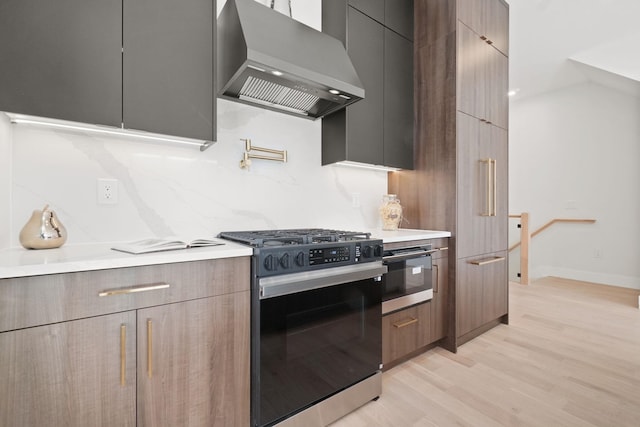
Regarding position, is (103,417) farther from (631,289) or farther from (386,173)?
(631,289)

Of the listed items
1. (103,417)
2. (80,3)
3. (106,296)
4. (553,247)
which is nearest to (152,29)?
(80,3)

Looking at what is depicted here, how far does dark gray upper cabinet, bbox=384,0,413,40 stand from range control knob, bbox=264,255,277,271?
2.10m

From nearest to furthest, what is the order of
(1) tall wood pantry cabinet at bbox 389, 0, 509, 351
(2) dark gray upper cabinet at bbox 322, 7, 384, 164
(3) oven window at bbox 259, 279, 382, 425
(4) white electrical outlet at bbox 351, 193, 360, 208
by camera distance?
(3) oven window at bbox 259, 279, 382, 425 < (2) dark gray upper cabinet at bbox 322, 7, 384, 164 < (1) tall wood pantry cabinet at bbox 389, 0, 509, 351 < (4) white electrical outlet at bbox 351, 193, 360, 208

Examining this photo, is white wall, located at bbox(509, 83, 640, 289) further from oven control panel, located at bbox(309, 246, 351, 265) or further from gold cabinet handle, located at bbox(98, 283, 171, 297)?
gold cabinet handle, located at bbox(98, 283, 171, 297)

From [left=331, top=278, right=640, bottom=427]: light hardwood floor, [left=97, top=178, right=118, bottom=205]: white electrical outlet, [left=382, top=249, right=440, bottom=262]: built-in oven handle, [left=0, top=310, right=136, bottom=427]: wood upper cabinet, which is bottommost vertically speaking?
[left=331, top=278, right=640, bottom=427]: light hardwood floor

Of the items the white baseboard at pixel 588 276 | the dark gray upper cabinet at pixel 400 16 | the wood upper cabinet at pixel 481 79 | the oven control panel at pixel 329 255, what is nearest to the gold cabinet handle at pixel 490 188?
the wood upper cabinet at pixel 481 79

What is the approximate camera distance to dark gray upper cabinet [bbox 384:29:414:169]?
229cm

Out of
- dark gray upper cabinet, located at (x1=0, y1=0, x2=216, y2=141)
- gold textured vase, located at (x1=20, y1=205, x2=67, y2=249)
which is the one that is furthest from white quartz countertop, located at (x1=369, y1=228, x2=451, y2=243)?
gold textured vase, located at (x1=20, y1=205, x2=67, y2=249)

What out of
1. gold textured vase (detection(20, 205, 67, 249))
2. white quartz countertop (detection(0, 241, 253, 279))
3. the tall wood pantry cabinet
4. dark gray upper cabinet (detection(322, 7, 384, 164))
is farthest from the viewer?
the tall wood pantry cabinet

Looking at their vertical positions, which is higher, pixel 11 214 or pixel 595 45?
pixel 595 45

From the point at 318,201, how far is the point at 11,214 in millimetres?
1688

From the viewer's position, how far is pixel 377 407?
162 centimetres

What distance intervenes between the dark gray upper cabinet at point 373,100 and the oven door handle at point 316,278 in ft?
2.78

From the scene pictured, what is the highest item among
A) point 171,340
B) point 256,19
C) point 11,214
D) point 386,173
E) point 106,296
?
point 256,19
